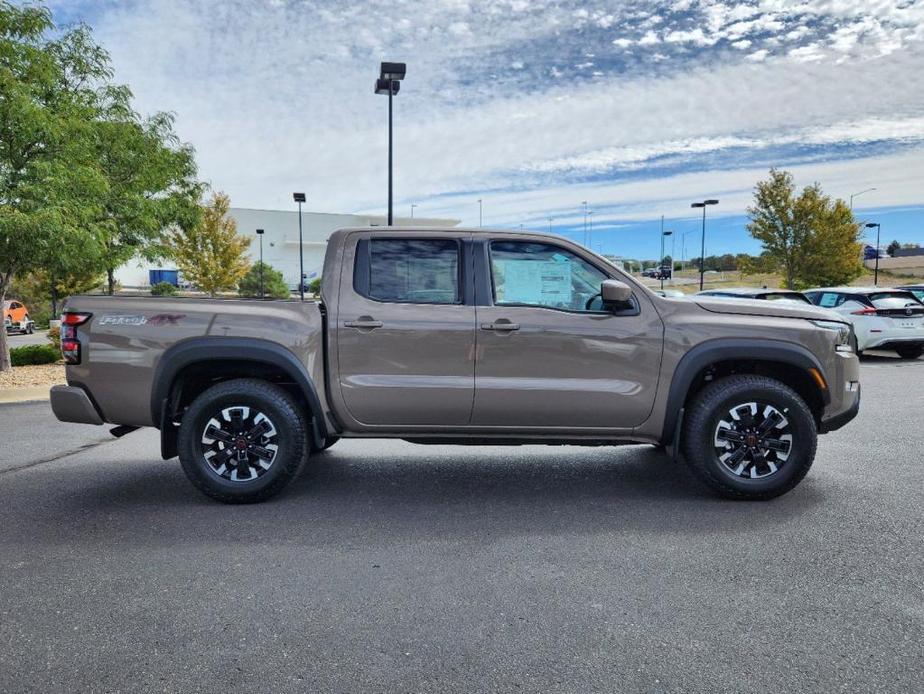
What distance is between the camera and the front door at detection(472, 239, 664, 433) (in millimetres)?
4602

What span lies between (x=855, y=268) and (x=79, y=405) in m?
37.3

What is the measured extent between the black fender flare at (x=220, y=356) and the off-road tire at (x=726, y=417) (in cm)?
273

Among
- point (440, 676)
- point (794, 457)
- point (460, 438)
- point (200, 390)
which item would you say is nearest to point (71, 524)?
point (200, 390)

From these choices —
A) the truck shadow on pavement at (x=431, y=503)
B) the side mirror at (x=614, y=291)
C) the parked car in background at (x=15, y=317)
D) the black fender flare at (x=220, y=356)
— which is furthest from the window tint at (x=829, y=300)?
the parked car in background at (x=15, y=317)

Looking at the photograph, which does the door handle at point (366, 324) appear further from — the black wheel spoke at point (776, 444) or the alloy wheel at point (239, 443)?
the black wheel spoke at point (776, 444)

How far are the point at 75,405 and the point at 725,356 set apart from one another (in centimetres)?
459

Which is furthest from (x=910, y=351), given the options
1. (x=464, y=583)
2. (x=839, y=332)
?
(x=464, y=583)

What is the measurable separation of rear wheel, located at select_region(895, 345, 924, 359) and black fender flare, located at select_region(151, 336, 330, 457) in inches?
552

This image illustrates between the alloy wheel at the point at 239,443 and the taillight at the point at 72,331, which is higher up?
the taillight at the point at 72,331

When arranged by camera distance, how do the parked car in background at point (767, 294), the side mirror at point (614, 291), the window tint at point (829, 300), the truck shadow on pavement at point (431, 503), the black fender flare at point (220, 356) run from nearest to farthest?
the truck shadow on pavement at point (431, 503) → the side mirror at point (614, 291) → the black fender flare at point (220, 356) → the parked car in background at point (767, 294) → the window tint at point (829, 300)

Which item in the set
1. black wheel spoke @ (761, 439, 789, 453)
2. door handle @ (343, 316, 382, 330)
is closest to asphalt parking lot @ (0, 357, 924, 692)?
black wheel spoke @ (761, 439, 789, 453)

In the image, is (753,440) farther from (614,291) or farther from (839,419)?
(614,291)

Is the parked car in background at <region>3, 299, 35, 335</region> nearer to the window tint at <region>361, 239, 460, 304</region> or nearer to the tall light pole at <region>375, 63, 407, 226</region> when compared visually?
the tall light pole at <region>375, 63, 407, 226</region>

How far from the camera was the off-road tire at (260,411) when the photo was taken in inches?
180
